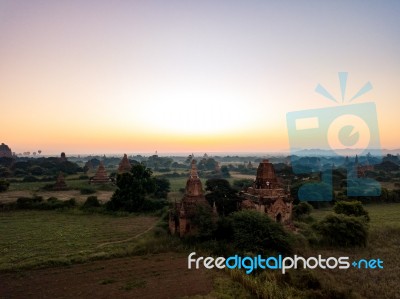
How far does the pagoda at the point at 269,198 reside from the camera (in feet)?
75.4

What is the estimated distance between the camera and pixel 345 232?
21.9 m

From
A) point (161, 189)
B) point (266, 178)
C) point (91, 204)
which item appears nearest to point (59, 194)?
point (91, 204)

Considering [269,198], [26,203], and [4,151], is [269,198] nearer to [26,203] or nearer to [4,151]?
[26,203]

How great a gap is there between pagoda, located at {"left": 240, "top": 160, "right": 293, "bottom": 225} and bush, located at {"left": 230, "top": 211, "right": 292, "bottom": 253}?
3675 mm

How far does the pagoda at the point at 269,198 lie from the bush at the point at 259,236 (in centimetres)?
367

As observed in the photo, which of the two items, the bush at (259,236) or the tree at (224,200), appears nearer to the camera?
the bush at (259,236)

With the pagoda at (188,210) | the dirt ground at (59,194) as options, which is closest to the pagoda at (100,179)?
the dirt ground at (59,194)

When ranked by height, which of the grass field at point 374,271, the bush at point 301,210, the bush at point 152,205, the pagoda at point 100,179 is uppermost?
the pagoda at point 100,179

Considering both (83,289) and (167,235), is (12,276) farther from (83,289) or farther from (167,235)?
(167,235)

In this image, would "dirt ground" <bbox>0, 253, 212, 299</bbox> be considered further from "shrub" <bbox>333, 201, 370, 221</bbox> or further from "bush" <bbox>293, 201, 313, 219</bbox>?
"bush" <bbox>293, 201, 313, 219</bbox>

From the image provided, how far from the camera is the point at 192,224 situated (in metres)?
22.4

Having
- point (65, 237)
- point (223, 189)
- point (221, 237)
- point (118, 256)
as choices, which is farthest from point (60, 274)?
point (223, 189)

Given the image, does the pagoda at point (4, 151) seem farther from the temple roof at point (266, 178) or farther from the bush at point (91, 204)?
the temple roof at point (266, 178)

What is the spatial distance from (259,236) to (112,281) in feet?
27.8
